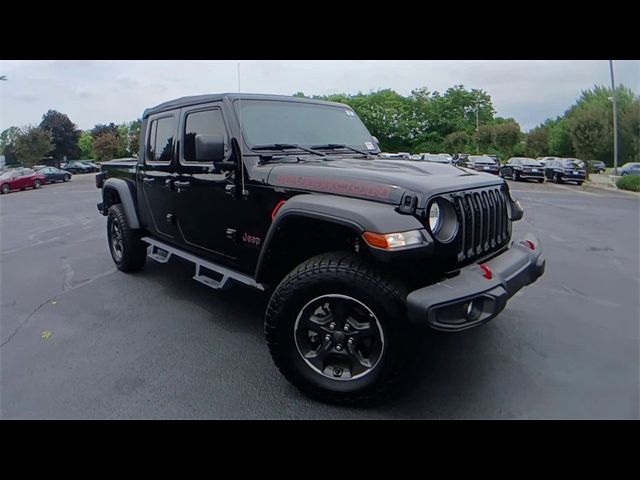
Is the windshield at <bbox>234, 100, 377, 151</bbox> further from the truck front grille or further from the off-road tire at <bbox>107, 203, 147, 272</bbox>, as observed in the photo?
the off-road tire at <bbox>107, 203, 147, 272</bbox>

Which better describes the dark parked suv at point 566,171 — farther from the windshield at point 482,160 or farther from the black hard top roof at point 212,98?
the black hard top roof at point 212,98

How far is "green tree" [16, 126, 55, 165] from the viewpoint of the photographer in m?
41.2

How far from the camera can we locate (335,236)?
2.93m

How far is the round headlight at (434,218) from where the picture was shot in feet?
8.48

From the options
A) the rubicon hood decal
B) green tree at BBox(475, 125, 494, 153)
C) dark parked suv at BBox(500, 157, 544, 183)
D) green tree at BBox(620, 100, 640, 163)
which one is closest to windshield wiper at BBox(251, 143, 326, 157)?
the rubicon hood decal

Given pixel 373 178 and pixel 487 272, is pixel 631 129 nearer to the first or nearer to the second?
pixel 487 272

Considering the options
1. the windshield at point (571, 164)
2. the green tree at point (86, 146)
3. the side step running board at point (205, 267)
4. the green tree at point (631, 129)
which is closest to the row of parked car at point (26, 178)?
the side step running board at point (205, 267)

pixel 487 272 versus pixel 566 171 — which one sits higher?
pixel 566 171

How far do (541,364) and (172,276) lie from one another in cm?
426

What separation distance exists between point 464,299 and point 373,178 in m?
0.91

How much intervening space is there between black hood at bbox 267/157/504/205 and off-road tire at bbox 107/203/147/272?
2854 millimetres

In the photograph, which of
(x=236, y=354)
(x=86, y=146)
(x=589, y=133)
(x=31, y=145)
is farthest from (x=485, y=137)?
(x=86, y=146)
